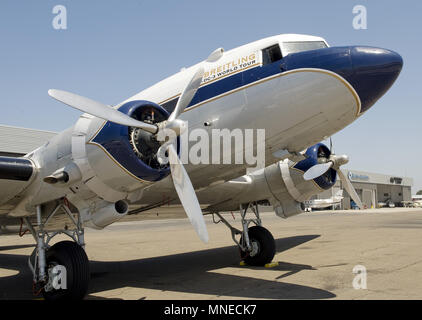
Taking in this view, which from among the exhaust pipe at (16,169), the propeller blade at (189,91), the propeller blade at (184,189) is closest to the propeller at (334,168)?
the propeller blade at (184,189)

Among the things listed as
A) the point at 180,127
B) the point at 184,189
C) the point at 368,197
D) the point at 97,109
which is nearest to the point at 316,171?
the point at 184,189

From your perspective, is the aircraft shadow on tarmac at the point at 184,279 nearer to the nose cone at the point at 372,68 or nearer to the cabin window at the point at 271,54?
the nose cone at the point at 372,68

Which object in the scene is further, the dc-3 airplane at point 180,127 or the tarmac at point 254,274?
the tarmac at point 254,274

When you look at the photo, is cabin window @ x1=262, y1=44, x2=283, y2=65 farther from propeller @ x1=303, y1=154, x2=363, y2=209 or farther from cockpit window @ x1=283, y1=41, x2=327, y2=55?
propeller @ x1=303, y1=154, x2=363, y2=209

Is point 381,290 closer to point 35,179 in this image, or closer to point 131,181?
point 131,181

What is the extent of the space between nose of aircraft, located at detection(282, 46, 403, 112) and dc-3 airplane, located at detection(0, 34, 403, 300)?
0.06 feet

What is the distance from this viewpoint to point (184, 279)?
976cm

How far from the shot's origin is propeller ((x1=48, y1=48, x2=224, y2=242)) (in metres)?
6.70

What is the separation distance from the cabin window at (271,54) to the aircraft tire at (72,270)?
5.13 metres

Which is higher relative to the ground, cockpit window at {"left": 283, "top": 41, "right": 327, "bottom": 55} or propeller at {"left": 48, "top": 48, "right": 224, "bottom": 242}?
Answer: cockpit window at {"left": 283, "top": 41, "right": 327, "bottom": 55}

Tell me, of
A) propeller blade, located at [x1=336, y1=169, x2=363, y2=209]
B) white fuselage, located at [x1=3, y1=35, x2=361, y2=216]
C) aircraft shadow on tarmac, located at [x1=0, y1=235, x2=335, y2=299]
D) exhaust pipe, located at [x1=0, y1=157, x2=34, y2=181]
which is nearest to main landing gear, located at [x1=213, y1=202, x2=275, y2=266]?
aircraft shadow on tarmac, located at [x1=0, y1=235, x2=335, y2=299]

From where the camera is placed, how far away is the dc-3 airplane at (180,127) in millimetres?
6914

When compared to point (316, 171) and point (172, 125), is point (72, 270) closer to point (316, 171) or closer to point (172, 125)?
point (172, 125)

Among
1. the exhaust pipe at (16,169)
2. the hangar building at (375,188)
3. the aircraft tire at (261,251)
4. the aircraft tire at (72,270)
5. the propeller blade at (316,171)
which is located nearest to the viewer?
the aircraft tire at (72,270)
